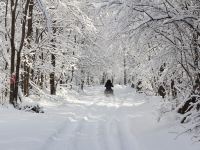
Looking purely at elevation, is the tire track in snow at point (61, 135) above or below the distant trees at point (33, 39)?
below

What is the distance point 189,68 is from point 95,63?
97.5 feet

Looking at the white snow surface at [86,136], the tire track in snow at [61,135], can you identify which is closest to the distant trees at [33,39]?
the tire track in snow at [61,135]

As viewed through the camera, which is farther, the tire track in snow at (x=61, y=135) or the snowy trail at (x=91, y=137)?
the snowy trail at (x=91, y=137)

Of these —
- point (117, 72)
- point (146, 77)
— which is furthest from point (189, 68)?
point (117, 72)

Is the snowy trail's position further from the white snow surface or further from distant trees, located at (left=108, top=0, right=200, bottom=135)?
distant trees, located at (left=108, top=0, right=200, bottom=135)

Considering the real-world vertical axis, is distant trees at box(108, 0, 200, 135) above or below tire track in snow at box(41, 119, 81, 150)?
above

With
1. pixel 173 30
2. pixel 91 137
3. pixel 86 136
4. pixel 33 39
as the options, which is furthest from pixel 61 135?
pixel 33 39

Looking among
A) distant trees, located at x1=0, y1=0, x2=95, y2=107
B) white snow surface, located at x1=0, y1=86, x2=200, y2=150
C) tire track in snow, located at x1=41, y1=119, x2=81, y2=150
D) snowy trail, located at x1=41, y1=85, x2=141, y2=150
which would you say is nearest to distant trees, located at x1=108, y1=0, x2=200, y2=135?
white snow surface, located at x1=0, y1=86, x2=200, y2=150

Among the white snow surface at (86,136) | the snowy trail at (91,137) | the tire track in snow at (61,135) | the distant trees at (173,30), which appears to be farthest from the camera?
the snowy trail at (91,137)

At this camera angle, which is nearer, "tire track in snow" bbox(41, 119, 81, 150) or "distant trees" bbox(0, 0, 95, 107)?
"tire track in snow" bbox(41, 119, 81, 150)

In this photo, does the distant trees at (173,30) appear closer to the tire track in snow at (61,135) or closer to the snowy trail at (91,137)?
the snowy trail at (91,137)

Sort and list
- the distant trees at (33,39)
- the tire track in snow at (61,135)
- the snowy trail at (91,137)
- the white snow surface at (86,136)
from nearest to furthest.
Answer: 1. the white snow surface at (86,136)
2. the tire track in snow at (61,135)
3. the snowy trail at (91,137)
4. the distant trees at (33,39)

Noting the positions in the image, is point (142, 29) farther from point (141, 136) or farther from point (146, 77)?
point (146, 77)

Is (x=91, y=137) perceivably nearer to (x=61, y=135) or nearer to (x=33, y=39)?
(x=61, y=135)
